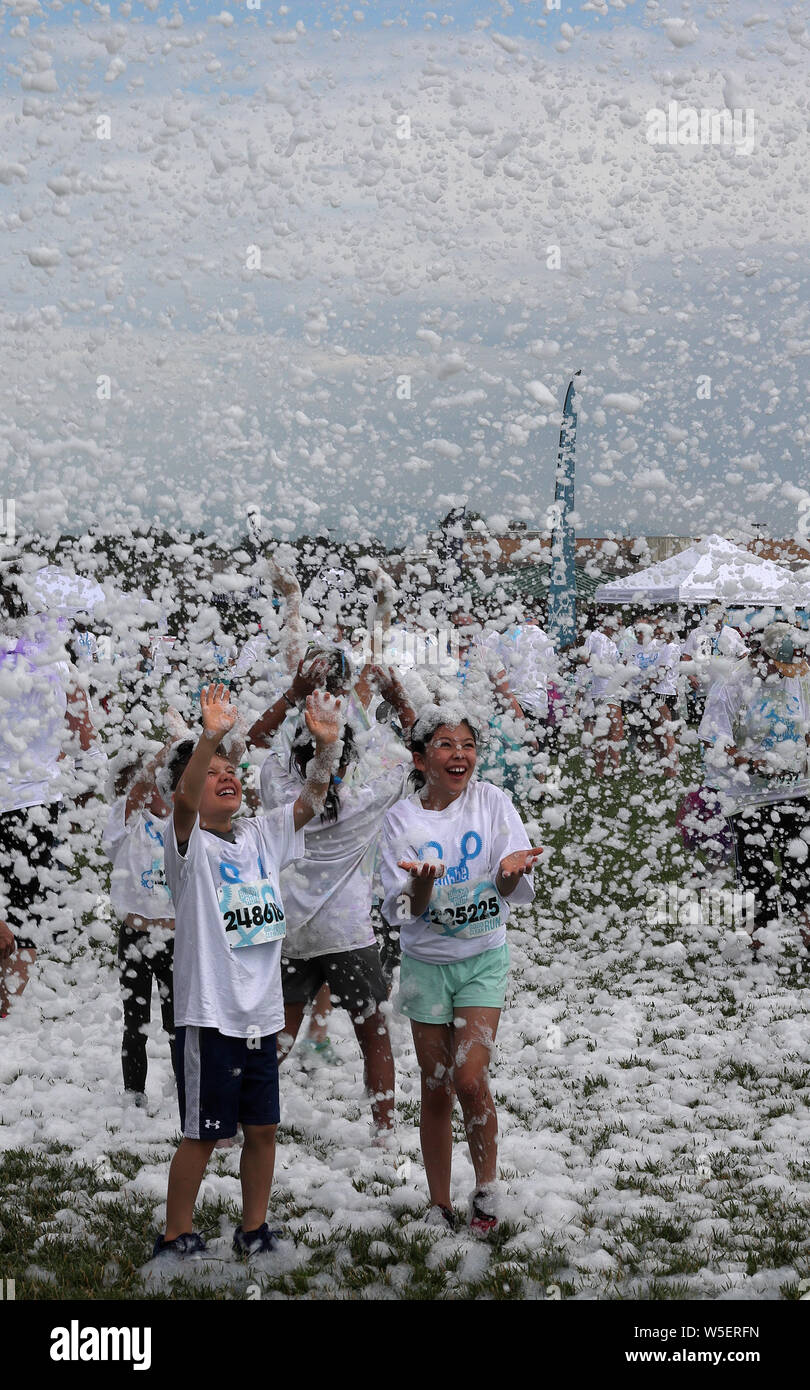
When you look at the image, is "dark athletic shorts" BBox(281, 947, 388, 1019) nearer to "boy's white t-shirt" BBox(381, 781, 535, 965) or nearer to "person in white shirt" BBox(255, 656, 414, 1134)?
"person in white shirt" BBox(255, 656, 414, 1134)

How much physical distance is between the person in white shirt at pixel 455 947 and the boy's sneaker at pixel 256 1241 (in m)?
0.52

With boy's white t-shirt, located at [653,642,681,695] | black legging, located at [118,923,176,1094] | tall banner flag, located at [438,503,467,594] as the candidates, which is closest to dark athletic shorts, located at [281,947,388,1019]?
black legging, located at [118,923,176,1094]

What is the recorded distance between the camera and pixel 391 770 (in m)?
5.32

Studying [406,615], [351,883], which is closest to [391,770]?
[351,883]

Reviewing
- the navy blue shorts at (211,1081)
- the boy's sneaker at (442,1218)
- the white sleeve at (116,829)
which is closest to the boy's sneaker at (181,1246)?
the navy blue shorts at (211,1081)

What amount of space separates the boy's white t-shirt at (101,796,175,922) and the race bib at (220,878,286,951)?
136 centimetres

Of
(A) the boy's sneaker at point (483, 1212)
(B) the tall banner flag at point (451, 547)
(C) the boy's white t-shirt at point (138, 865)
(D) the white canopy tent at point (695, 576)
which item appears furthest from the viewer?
(D) the white canopy tent at point (695, 576)

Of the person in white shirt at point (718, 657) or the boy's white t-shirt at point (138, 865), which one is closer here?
the boy's white t-shirt at point (138, 865)

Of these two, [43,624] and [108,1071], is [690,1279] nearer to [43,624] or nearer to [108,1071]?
[108,1071]

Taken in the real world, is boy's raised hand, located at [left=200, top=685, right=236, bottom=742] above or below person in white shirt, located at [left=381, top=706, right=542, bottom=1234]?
above

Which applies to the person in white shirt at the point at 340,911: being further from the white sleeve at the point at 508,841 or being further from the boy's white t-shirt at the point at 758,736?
the boy's white t-shirt at the point at 758,736

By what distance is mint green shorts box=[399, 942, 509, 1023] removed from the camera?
4.14m

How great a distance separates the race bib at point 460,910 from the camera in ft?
13.6

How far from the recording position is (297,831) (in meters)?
4.27
